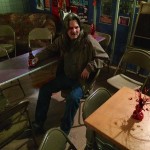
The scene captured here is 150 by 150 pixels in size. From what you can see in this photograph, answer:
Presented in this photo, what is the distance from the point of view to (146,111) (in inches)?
56.9

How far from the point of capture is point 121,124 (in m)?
1.33

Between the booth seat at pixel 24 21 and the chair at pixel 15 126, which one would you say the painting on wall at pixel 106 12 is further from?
the chair at pixel 15 126

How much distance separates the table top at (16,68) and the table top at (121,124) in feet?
2.91

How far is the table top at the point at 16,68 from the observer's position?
6.13 feet

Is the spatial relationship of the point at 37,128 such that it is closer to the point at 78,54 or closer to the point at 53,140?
the point at 78,54

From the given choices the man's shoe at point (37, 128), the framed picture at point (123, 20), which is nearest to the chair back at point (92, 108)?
the man's shoe at point (37, 128)

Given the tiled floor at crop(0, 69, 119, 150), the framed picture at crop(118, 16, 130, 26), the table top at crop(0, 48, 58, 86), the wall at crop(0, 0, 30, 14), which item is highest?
the wall at crop(0, 0, 30, 14)

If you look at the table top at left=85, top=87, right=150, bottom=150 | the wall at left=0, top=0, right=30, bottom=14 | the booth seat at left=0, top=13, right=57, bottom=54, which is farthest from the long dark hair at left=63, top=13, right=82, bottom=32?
the wall at left=0, top=0, right=30, bottom=14

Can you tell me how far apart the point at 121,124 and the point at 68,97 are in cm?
85

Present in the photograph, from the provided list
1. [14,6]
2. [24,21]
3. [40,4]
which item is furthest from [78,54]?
[14,6]

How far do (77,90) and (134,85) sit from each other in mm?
756

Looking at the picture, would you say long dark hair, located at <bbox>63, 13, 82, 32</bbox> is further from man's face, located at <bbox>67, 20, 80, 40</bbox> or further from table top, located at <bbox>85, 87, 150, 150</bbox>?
table top, located at <bbox>85, 87, 150, 150</bbox>

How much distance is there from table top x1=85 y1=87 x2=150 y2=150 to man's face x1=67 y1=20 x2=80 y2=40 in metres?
0.91

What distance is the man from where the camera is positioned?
6.84ft
